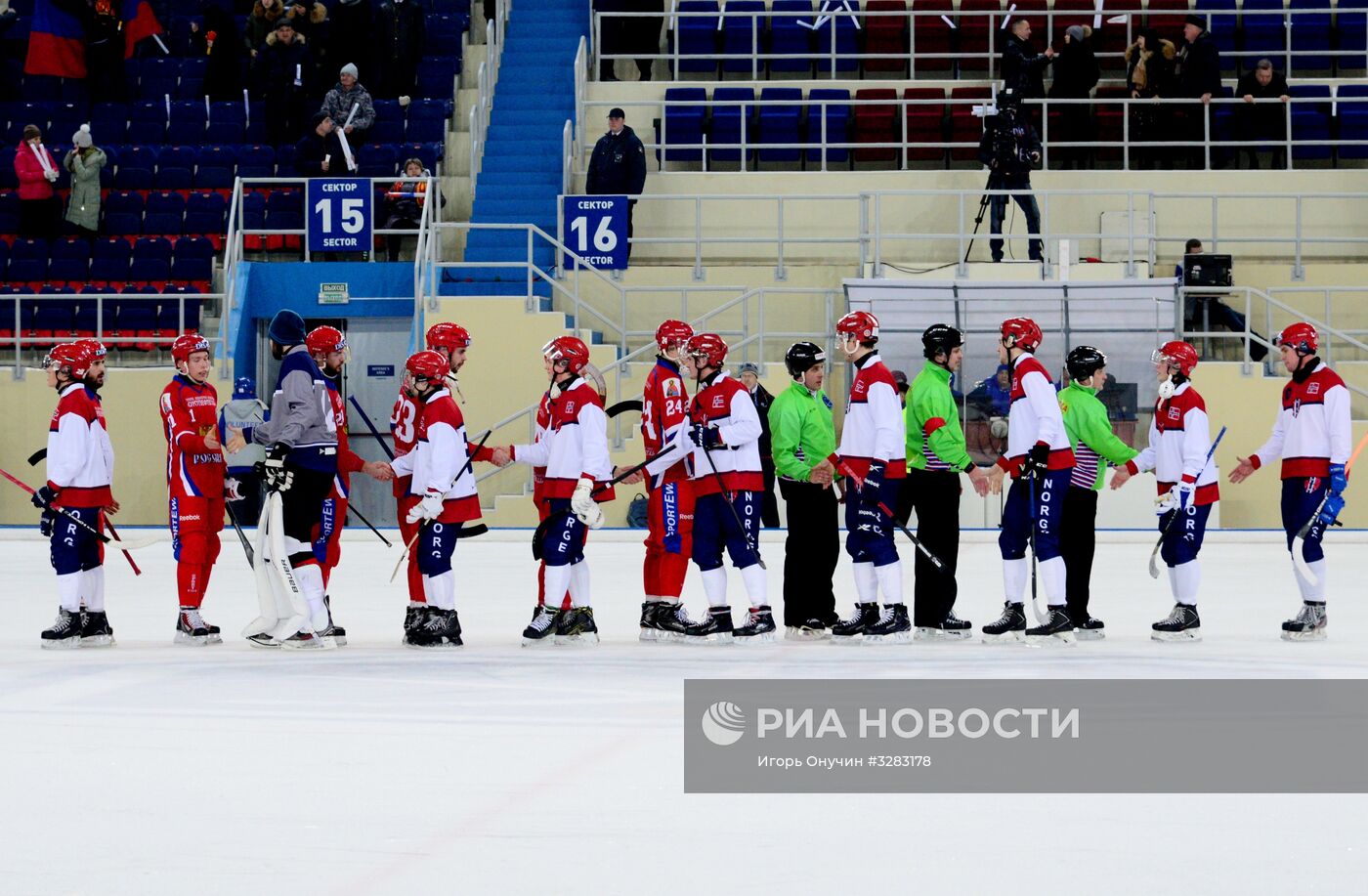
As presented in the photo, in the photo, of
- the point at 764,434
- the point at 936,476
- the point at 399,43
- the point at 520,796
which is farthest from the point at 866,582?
the point at 399,43

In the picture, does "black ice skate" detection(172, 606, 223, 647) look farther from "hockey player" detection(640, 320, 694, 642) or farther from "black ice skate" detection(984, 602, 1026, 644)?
"black ice skate" detection(984, 602, 1026, 644)

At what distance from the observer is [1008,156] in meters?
21.9

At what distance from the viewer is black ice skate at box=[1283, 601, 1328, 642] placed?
10719 mm

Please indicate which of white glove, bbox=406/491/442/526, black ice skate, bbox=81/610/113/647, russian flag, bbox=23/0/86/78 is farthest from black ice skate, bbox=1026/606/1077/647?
russian flag, bbox=23/0/86/78

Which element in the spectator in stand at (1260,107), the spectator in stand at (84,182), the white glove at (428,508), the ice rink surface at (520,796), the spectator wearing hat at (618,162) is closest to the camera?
the ice rink surface at (520,796)

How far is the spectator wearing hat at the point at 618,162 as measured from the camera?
22.6m

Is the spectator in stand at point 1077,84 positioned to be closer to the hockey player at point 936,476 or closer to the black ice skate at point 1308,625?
the hockey player at point 936,476

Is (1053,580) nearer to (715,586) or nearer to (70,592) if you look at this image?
(715,586)

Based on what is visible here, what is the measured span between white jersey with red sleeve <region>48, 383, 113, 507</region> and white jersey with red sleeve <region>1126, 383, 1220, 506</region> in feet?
19.4

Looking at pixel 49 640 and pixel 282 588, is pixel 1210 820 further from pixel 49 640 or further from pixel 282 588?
pixel 49 640

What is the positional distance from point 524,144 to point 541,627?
15394 millimetres

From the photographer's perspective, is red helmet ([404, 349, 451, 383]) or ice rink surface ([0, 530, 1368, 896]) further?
red helmet ([404, 349, 451, 383])

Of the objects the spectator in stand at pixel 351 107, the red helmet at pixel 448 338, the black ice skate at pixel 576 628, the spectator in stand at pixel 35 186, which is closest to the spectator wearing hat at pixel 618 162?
the spectator in stand at pixel 351 107

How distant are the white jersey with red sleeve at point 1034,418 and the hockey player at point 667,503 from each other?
1.83 metres
